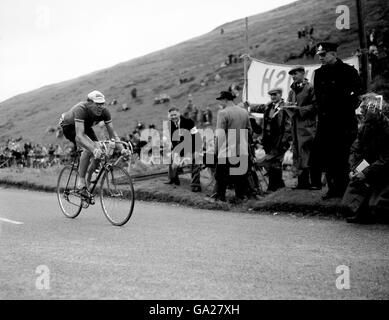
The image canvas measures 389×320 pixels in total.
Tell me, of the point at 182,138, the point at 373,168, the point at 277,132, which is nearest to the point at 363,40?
the point at 277,132

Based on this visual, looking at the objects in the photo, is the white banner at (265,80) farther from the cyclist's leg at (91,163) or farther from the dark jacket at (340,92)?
the cyclist's leg at (91,163)

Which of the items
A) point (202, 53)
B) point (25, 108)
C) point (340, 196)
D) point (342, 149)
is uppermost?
point (202, 53)

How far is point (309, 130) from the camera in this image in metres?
9.12

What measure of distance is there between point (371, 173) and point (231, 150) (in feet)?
10.4

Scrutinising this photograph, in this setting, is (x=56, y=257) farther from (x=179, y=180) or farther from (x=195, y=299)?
(x=179, y=180)

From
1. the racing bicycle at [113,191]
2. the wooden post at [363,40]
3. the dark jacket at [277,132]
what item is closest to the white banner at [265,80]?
the dark jacket at [277,132]

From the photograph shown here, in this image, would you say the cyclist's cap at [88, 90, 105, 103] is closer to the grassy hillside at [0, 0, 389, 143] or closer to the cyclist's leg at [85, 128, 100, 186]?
the cyclist's leg at [85, 128, 100, 186]

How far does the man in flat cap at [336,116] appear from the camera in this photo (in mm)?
8070

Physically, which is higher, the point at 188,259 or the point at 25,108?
the point at 25,108

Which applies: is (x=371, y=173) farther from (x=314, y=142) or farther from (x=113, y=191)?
(x=113, y=191)

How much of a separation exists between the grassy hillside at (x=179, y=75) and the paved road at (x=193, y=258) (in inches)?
1500

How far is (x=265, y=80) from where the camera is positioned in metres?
14.3

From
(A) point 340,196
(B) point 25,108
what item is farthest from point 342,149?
(B) point 25,108

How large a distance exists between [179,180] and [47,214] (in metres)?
3.91
